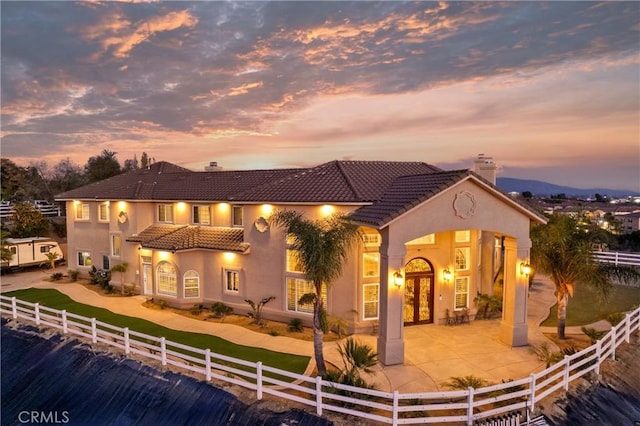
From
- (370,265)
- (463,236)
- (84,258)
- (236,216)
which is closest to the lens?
(370,265)

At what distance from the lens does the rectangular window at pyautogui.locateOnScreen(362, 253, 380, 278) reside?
15.6 metres

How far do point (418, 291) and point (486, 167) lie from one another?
24.2ft

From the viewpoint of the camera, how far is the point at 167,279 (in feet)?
66.6

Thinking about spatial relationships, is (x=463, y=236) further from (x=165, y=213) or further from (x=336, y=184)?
(x=165, y=213)

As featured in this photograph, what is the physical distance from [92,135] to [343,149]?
25008mm

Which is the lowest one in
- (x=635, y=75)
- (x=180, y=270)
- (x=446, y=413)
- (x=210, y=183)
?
(x=446, y=413)

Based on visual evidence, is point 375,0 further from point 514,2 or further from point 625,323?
point 625,323

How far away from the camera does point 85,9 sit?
68.9 ft

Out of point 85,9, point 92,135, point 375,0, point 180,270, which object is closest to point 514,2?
point 375,0

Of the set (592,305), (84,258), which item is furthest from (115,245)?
(592,305)

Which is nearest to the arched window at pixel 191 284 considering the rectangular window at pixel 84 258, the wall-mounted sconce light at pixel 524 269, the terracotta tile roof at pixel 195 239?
the terracotta tile roof at pixel 195 239

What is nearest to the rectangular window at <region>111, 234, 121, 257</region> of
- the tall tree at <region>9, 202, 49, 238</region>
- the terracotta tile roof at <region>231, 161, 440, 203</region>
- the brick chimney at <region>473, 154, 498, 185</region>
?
the terracotta tile roof at <region>231, 161, 440, 203</region>

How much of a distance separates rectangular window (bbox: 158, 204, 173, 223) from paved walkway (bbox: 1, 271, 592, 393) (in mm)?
5480

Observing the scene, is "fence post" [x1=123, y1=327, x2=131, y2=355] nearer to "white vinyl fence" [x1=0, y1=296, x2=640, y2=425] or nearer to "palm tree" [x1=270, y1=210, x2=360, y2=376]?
"white vinyl fence" [x1=0, y1=296, x2=640, y2=425]
